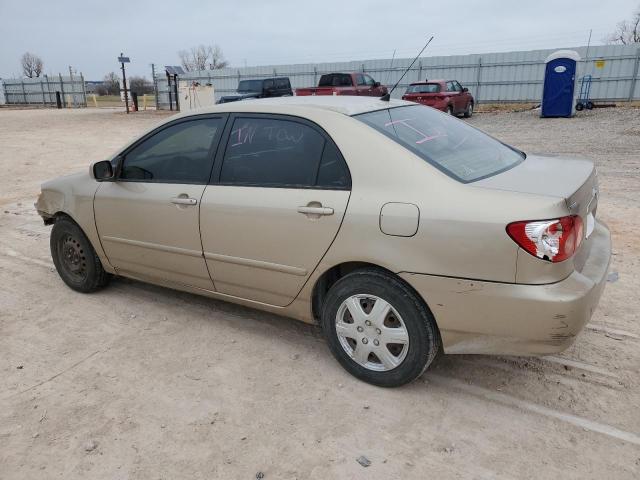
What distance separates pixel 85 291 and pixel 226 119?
6.98ft

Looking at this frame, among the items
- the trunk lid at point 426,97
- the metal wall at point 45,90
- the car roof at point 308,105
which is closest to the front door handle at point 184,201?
the car roof at point 308,105

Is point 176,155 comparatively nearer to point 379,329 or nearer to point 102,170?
point 102,170

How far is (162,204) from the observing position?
3658mm

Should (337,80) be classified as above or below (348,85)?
above

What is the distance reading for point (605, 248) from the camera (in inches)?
121

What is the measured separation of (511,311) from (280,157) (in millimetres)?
1610

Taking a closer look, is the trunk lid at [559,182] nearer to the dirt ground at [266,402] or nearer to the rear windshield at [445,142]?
the rear windshield at [445,142]

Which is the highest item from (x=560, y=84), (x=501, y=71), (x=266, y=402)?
(x=501, y=71)

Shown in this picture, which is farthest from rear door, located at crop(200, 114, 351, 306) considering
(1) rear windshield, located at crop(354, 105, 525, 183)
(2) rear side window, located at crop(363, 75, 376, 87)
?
(2) rear side window, located at crop(363, 75, 376, 87)

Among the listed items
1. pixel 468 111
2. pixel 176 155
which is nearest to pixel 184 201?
pixel 176 155

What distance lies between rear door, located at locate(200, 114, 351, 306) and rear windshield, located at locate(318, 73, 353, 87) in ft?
55.8

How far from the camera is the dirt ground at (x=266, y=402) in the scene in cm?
246

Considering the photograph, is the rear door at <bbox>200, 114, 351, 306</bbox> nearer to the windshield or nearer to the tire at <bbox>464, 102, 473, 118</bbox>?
the windshield

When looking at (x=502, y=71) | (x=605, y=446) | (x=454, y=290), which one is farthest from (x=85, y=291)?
(x=502, y=71)
